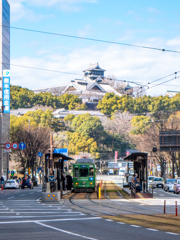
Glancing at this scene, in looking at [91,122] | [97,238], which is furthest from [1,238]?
[91,122]

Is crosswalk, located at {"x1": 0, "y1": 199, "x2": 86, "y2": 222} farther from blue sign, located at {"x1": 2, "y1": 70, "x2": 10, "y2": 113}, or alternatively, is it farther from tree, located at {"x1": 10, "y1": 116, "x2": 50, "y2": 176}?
tree, located at {"x1": 10, "y1": 116, "x2": 50, "y2": 176}

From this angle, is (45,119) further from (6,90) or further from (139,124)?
(6,90)

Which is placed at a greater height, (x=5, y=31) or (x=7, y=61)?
(x=5, y=31)

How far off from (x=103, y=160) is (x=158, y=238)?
104378mm

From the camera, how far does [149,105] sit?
424ft

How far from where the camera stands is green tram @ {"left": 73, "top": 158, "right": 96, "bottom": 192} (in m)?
40.4

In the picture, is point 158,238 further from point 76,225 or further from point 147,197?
point 147,197

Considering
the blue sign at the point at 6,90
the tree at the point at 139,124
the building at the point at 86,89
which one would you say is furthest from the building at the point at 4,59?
the building at the point at 86,89

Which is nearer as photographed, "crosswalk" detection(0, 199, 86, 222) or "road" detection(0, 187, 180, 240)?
"road" detection(0, 187, 180, 240)

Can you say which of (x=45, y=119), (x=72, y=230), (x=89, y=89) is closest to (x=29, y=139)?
(x=45, y=119)

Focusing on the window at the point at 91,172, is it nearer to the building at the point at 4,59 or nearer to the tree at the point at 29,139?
the tree at the point at 29,139

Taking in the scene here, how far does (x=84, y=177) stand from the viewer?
40562 millimetres

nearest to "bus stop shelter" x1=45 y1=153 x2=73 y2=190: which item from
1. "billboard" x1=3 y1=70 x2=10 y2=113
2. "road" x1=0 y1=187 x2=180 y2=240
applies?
"road" x1=0 y1=187 x2=180 y2=240

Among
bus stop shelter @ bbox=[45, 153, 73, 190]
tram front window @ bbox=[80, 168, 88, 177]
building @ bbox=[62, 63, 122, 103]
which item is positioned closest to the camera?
bus stop shelter @ bbox=[45, 153, 73, 190]
